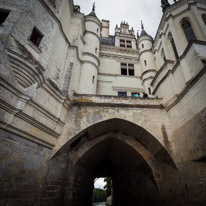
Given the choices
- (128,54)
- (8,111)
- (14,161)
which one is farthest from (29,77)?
(128,54)

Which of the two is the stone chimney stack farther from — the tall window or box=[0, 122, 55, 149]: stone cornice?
box=[0, 122, 55, 149]: stone cornice

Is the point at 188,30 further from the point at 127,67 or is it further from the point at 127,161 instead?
the point at 127,161

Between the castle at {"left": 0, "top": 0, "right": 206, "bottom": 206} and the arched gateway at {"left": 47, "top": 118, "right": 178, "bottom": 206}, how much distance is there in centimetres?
5

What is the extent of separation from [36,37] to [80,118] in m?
4.30

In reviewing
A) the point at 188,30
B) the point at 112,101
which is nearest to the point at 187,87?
the point at 112,101

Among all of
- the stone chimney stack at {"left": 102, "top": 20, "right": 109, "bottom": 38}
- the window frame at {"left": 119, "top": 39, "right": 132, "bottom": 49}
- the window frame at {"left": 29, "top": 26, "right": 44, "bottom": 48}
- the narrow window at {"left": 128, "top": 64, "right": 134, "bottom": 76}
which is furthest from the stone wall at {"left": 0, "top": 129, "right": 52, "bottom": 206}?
the stone chimney stack at {"left": 102, "top": 20, "right": 109, "bottom": 38}

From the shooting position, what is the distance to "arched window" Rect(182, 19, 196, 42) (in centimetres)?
872

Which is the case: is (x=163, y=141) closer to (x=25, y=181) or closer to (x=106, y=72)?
(x=25, y=181)

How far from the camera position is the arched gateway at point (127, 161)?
667 cm

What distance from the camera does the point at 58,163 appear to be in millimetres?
6293

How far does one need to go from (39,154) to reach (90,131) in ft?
9.59

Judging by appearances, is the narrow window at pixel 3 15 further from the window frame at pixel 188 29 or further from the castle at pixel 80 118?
the window frame at pixel 188 29

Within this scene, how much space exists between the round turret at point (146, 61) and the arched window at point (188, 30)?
395 centimetres

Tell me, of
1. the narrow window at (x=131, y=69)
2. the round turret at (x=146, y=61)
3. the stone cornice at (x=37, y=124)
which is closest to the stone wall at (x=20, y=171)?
the stone cornice at (x=37, y=124)
